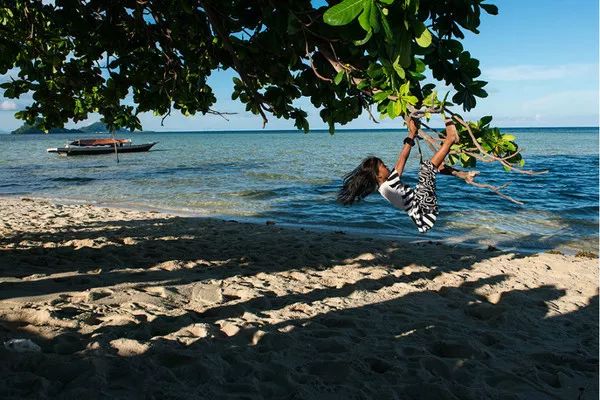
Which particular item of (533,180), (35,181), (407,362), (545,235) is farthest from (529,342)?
(35,181)

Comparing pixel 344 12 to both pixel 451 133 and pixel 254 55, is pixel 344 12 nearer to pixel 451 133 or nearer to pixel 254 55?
pixel 451 133

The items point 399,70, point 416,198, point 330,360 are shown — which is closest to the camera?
point 399,70

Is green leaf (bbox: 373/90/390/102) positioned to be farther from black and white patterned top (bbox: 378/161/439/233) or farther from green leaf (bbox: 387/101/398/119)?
black and white patterned top (bbox: 378/161/439/233)

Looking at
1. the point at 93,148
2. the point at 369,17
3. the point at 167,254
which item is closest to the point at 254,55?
the point at 369,17

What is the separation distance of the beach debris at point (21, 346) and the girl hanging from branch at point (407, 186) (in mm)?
3270

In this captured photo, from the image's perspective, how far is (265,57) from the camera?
5.43 m

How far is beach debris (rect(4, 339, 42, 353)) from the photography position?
405cm

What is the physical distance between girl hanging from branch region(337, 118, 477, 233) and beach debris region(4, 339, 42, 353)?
3.27m

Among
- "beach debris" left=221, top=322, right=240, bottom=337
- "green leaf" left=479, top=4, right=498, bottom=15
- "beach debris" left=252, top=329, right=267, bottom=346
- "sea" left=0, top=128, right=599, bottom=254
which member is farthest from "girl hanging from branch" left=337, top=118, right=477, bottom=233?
"sea" left=0, top=128, right=599, bottom=254

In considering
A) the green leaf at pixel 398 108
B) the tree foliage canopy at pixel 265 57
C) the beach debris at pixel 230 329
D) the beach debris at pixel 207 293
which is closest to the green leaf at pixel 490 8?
the tree foliage canopy at pixel 265 57

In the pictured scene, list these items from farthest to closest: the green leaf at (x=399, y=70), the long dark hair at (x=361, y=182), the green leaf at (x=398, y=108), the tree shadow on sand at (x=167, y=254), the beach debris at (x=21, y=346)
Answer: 1. the tree shadow on sand at (x=167, y=254)
2. the long dark hair at (x=361, y=182)
3. the beach debris at (x=21, y=346)
4. the green leaf at (x=398, y=108)
5. the green leaf at (x=399, y=70)

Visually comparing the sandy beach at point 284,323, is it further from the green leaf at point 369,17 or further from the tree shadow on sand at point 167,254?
the green leaf at point 369,17

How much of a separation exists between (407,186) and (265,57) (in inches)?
85.1

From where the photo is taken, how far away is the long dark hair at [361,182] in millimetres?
5176
